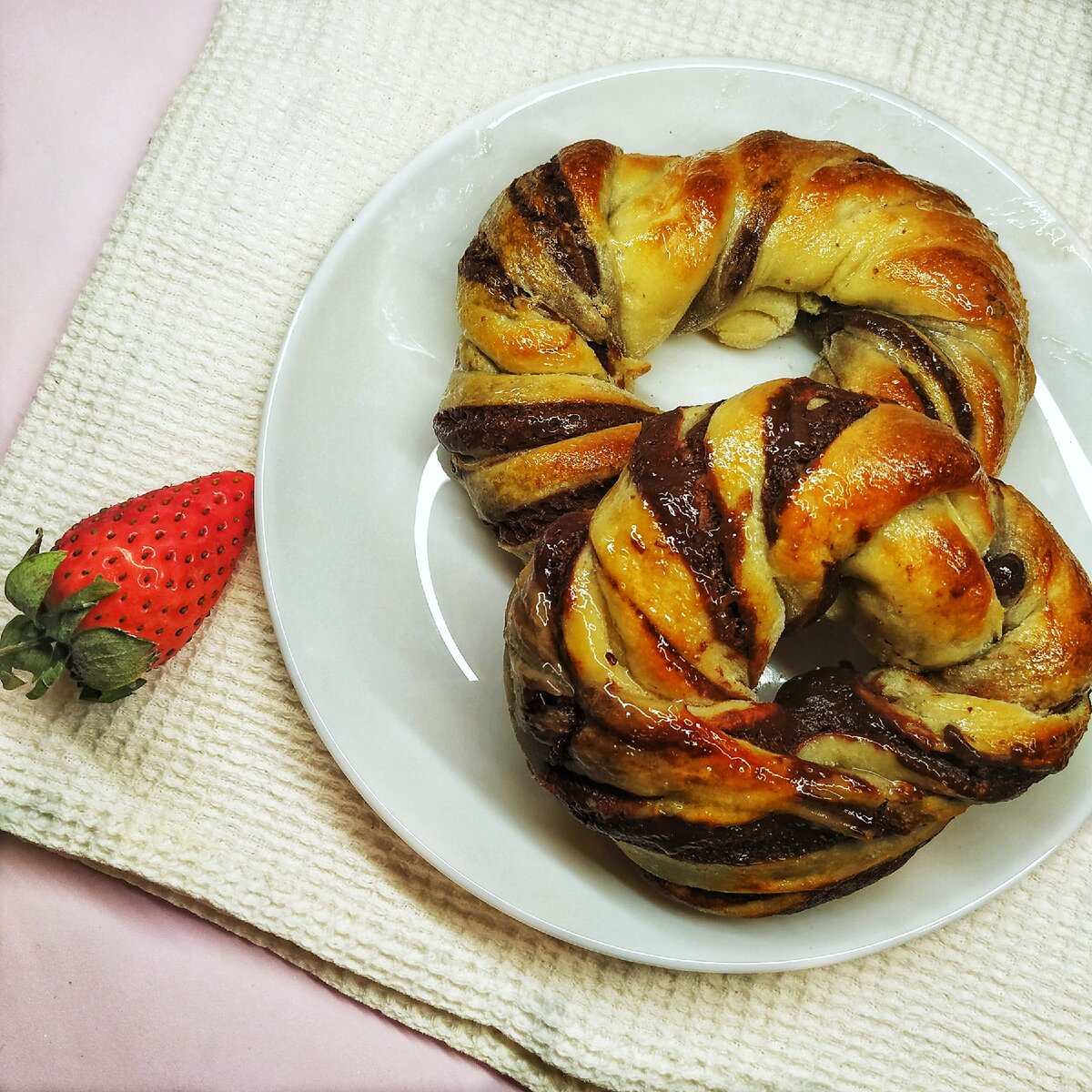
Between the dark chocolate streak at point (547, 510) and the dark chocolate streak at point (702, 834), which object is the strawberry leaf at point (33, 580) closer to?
the dark chocolate streak at point (547, 510)

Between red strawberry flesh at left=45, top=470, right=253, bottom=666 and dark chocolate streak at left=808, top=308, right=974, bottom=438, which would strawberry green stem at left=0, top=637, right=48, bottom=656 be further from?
dark chocolate streak at left=808, top=308, right=974, bottom=438

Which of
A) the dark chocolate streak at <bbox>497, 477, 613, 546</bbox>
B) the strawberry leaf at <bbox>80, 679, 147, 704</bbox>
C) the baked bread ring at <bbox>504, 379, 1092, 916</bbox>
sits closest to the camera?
the baked bread ring at <bbox>504, 379, 1092, 916</bbox>

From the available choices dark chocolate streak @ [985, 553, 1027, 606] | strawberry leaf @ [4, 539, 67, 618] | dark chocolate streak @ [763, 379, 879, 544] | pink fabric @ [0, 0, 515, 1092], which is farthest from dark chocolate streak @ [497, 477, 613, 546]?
pink fabric @ [0, 0, 515, 1092]

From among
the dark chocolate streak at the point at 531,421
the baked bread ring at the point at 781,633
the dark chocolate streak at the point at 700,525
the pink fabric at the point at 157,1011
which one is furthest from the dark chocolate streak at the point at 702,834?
the pink fabric at the point at 157,1011

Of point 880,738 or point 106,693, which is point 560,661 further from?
point 106,693

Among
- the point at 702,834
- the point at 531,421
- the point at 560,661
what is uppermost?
the point at 531,421

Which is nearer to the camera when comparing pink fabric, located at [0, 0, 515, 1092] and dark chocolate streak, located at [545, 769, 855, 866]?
dark chocolate streak, located at [545, 769, 855, 866]

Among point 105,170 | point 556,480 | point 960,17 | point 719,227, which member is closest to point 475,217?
point 719,227

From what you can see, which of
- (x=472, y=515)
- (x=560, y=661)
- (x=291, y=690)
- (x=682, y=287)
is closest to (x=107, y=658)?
(x=291, y=690)
